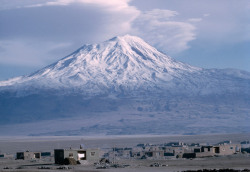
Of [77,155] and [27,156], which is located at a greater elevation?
[27,156]

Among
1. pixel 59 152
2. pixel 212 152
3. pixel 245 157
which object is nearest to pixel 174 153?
pixel 212 152

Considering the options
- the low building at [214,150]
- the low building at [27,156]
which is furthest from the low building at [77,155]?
the low building at [27,156]

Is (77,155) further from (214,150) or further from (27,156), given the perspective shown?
(214,150)

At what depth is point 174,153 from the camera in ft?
305

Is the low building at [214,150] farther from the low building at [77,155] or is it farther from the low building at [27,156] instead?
the low building at [27,156]

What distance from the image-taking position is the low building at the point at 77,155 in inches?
2783

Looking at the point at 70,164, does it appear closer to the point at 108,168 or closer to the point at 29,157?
the point at 108,168

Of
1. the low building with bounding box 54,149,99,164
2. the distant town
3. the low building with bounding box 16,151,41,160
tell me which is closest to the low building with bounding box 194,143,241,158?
the distant town

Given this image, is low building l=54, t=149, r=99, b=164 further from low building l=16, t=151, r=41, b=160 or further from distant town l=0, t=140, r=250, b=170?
low building l=16, t=151, r=41, b=160

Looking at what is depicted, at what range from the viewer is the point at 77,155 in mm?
71812

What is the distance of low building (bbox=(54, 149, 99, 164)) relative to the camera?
2783 inches

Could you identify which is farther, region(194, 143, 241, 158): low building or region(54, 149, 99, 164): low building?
region(194, 143, 241, 158): low building

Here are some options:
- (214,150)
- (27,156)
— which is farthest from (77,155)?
(214,150)

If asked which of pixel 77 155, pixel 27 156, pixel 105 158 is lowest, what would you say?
pixel 105 158
